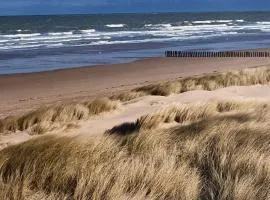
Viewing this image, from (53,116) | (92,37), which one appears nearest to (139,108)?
(53,116)

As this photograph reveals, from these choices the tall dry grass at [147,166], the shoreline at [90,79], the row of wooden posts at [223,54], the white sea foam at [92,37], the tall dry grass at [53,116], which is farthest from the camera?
the white sea foam at [92,37]

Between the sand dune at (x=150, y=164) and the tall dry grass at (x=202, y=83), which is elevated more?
the sand dune at (x=150, y=164)

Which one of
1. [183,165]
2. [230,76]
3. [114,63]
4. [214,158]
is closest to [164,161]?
[183,165]

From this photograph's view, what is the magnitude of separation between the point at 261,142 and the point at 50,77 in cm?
1535

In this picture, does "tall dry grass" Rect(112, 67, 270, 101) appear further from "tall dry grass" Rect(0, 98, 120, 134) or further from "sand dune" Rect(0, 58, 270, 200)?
"sand dune" Rect(0, 58, 270, 200)

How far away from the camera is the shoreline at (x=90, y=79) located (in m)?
15.6

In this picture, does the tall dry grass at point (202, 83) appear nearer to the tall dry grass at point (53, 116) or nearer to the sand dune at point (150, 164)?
the tall dry grass at point (53, 116)

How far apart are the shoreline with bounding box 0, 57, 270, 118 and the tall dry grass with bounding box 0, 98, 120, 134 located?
7.96 ft

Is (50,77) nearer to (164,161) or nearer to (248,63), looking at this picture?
(248,63)

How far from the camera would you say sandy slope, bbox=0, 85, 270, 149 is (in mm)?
8727

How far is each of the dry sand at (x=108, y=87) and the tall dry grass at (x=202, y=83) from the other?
469mm

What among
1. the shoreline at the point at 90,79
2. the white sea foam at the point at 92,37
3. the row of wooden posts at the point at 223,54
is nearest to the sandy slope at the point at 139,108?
the shoreline at the point at 90,79

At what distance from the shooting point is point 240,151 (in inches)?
223

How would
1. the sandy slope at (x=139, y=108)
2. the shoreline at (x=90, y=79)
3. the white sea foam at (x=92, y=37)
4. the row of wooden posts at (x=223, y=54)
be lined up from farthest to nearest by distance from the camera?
1. the white sea foam at (x=92, y=37)
2. the row of wooden posts at (x=223, y=54)
3. the shoreline at (x=90, y=79)
4. the sandy slope at (x=139, y=108)
